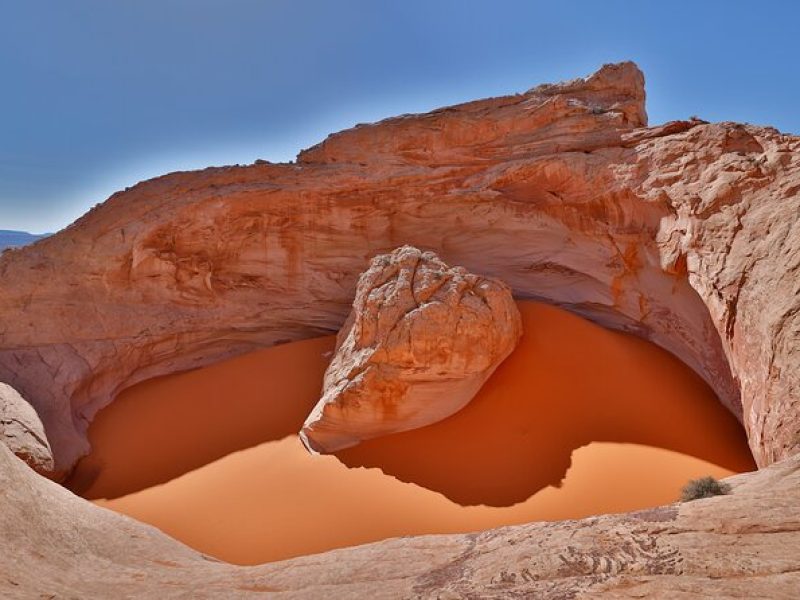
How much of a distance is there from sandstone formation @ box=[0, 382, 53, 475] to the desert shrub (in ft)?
25.6

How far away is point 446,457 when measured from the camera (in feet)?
19.8

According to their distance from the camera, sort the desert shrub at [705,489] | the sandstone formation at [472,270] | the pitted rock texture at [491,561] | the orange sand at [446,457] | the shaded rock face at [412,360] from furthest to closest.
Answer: the shaded rock face at [412,360] → the orange sand at [446,457] → the desert shrub at [705,489] → the sandstone formation at [472,270] → the pitted rock texture at [491,561]

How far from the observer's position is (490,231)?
949 centimetres

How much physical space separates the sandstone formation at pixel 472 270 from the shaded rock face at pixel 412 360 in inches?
104

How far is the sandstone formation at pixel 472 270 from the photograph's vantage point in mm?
2455

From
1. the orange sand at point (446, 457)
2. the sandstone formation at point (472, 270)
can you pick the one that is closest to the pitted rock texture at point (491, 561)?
the sandstone formation at point (472, 270)

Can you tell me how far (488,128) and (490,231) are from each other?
6.92ft

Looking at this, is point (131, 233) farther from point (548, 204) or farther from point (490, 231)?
point (548, 204)

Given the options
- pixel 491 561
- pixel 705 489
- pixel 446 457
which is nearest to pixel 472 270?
pixel 446 457

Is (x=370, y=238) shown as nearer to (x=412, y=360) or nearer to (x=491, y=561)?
(x=412, y=360)

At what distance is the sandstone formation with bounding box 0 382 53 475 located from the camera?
609 cm

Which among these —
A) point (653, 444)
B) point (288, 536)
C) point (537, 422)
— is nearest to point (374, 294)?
point (537, 422)

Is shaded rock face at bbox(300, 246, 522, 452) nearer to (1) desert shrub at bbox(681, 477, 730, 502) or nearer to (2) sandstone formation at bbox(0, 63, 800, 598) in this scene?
(2) sandstone formation at bbox(0, 63, 800, 598)

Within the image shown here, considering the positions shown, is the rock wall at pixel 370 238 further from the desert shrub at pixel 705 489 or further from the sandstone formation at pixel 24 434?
the desert shrub at pixel 705 489
